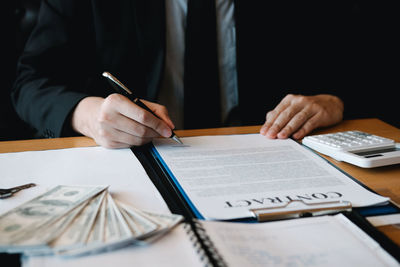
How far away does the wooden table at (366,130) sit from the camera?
51cm

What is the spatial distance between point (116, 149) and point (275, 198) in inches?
12.9

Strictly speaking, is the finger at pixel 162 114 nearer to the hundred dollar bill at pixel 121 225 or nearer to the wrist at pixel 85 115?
the wrist at pixel 85 115

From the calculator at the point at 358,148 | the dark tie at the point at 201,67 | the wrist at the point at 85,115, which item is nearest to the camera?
the calculator at the point at 358,148

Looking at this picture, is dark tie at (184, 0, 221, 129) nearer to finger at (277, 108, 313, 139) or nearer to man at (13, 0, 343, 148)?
man at (13, 0, 343, 148)

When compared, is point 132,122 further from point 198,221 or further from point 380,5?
point 380,5

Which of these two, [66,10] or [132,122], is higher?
[66,10]

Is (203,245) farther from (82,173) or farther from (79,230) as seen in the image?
(82,173)

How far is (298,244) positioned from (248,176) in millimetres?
184

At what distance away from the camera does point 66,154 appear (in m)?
0.62

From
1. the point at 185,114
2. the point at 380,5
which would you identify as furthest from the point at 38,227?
the point at 380,5

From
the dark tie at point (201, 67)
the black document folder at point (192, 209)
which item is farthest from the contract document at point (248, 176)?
the dark tie at point (201, 67)

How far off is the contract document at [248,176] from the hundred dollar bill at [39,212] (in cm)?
14

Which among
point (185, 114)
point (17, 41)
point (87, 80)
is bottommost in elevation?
point (185, 114)

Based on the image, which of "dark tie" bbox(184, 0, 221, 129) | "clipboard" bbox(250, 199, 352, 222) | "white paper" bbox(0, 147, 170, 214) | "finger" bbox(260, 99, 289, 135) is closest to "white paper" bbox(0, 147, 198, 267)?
"white paper" bbox(0, 147, 170, 214)
